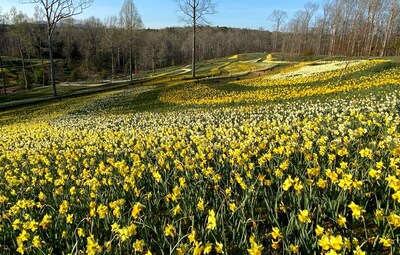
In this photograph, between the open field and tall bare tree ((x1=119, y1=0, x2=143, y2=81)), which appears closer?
the open field

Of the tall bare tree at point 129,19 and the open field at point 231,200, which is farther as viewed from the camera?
the tall bare tree at point 129,19

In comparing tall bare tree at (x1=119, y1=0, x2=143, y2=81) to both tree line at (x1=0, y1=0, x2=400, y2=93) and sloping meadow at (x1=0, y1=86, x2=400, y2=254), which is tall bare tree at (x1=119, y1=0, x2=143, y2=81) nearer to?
tree line at (x1=0, y1=0, x2=400, y2=93)

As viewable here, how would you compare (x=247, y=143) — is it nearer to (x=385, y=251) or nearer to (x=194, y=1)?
(x=385, y=251)

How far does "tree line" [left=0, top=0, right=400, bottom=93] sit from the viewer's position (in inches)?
2410

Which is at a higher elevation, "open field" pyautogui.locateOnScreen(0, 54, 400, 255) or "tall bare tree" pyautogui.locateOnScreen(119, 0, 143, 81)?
"tall bare tree" pyautogui.locateOnScreen(119, 0, 143, 81)

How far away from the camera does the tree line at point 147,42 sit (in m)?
61.2

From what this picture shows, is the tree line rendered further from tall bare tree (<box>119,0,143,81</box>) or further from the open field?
the open field

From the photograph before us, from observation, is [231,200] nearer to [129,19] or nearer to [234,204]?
[234,204]

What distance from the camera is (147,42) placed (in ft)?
369

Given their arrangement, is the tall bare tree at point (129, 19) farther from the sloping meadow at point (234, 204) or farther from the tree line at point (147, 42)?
the sloping meadow at point (234, 204)

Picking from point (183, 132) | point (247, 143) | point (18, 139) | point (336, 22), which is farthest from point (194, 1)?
point (336, 22)

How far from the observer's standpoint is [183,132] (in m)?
9.38

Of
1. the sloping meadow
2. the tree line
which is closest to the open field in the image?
the sloping meadow

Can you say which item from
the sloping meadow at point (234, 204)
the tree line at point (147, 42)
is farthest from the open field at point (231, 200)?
the tree line at point (147, 42)
